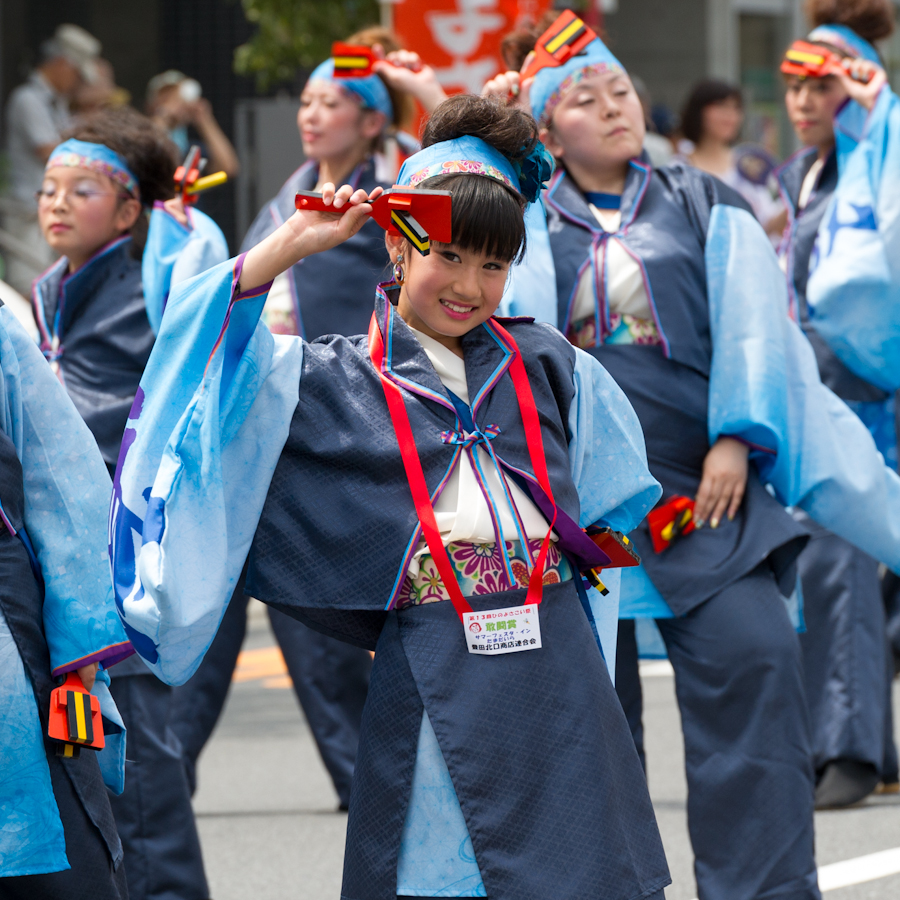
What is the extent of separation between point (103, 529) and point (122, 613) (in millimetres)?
293

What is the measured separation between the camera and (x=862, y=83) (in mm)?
4926

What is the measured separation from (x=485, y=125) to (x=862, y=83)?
2583mm

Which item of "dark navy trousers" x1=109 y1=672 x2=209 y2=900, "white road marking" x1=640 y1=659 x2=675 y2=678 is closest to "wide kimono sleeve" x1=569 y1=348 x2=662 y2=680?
Result: "dark navy trousers" x1=109 y1=672 x2=209 y2=900

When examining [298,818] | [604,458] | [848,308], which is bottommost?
[298,818]

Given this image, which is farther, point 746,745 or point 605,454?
point 746,745

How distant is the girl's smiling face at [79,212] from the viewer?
4168 millimetres

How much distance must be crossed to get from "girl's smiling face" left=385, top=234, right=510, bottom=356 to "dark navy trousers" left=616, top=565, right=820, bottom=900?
1.22m

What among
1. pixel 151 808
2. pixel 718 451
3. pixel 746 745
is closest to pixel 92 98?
pixel 151 808

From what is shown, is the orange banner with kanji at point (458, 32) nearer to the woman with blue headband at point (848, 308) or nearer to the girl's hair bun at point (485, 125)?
the woman with blue headband at point (848, 308)

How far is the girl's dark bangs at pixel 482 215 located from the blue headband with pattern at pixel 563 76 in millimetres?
1267

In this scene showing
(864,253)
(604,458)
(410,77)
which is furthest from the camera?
(410,77)

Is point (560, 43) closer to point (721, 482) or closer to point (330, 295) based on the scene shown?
point (721, 482)

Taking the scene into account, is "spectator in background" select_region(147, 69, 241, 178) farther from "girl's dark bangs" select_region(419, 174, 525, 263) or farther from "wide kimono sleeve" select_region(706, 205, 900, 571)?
"girl's dark bangs" select_region(419, 174, 525, 263)

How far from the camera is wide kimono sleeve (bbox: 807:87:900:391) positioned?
476 centimetres
